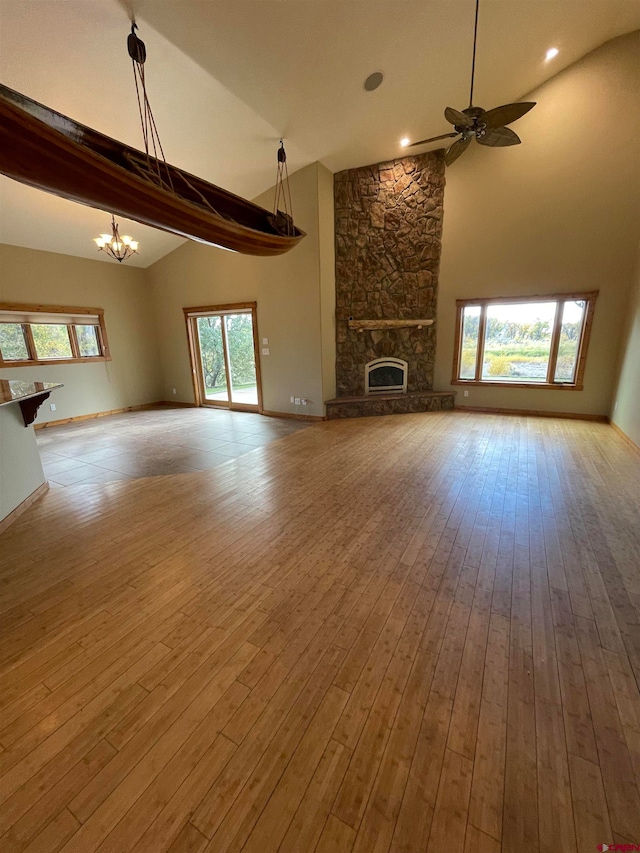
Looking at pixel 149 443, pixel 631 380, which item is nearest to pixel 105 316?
pixel 149 443

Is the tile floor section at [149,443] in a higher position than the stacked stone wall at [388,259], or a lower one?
lower

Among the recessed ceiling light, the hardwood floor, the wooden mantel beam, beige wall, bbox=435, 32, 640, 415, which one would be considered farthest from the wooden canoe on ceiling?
beige wall, bbox=435, 32, 640, 415

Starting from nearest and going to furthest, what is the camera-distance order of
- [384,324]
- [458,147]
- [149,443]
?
[458,147] < [149,443] < [384,324]

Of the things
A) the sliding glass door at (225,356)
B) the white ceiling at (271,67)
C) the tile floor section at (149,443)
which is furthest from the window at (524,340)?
the sliding glass door at (225,356)

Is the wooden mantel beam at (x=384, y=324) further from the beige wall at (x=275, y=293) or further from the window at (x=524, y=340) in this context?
the beige wall at (x=275, y=293)

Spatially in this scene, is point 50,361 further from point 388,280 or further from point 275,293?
point 388,280

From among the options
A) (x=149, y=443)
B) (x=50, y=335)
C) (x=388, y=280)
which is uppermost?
(x=388, y=280)

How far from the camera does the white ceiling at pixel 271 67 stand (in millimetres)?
3082

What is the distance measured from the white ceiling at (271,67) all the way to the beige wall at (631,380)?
10.9 ft

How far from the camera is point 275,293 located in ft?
20.6

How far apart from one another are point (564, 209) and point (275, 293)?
4.88 m

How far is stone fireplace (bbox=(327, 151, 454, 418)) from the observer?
242 inches

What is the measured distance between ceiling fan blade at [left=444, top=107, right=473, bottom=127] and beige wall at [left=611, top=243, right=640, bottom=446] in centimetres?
367

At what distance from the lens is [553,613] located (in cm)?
187
